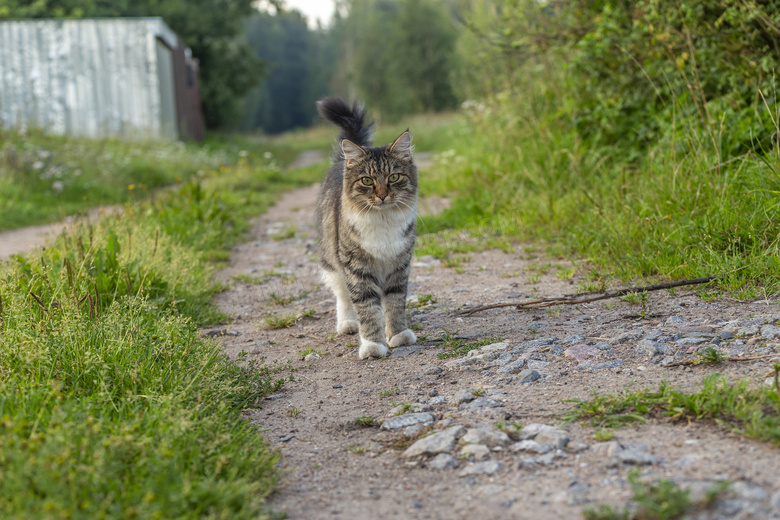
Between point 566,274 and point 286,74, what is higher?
point 286,74

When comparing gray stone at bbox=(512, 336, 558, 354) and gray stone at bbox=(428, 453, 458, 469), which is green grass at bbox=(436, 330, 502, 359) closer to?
gray stone at bbox=(512, 336, 558, 354)

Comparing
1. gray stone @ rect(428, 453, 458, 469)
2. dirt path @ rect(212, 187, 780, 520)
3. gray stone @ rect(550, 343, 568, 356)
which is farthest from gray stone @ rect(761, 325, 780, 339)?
gray stone @ rect(428, 453, 458, 469)

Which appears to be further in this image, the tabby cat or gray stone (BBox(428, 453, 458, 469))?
the tabby cat

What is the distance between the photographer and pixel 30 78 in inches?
621

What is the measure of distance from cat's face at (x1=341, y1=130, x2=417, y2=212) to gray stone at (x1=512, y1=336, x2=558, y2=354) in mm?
1146

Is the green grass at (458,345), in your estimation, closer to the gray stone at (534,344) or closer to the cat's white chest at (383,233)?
the gray stone at (534,344)

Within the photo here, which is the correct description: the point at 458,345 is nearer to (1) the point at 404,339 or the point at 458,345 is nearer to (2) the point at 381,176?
(1) the point at 404,339

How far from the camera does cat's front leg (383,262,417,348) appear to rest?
12.8ft

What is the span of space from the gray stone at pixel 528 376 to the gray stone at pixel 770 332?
3.87 ft

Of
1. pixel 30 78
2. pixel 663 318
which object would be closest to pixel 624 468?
pixel 663 318

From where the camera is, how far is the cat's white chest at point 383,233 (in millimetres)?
3820

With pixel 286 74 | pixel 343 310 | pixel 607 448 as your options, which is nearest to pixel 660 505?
pixel 607 448

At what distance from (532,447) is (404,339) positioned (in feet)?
5.01

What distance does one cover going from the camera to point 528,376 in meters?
3.06
